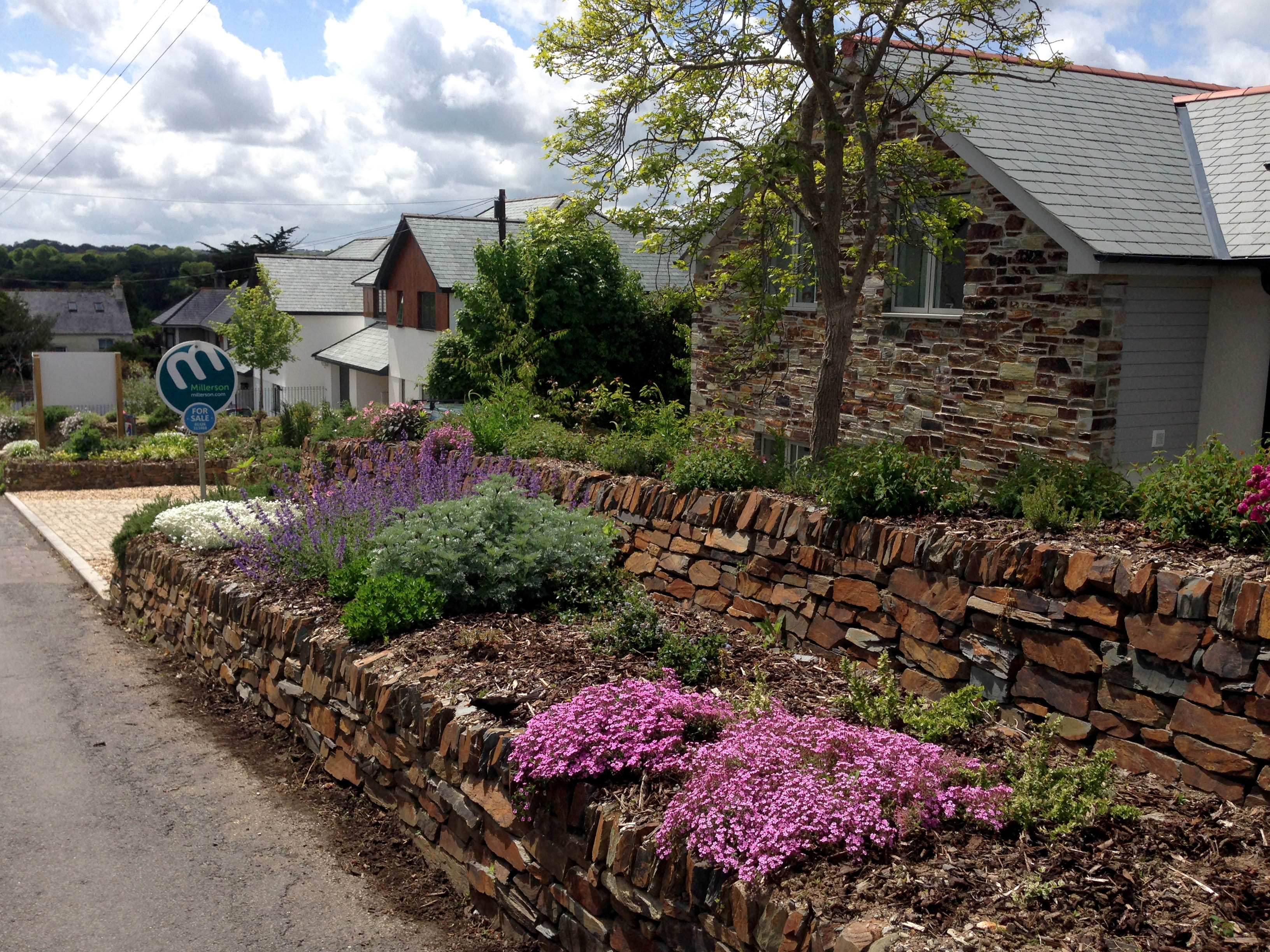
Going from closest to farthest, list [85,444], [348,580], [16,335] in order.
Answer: [348,580] → [85,444] → [16,335]

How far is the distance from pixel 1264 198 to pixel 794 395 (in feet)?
18.4

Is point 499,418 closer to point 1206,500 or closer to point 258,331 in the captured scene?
point 1206,500

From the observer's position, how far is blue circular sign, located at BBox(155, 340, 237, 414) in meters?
10.9

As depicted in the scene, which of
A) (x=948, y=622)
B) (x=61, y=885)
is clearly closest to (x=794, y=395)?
(x=948, y=622)

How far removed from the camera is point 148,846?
562 centimetres

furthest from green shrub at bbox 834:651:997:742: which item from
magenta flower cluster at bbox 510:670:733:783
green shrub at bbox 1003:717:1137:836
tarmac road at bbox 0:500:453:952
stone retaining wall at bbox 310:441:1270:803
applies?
tarmac road at bbox 0:500:453:952

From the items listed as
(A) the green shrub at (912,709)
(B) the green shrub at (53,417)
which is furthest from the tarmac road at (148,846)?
(B) the green shrub at (53,417)

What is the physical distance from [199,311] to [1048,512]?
212 ft

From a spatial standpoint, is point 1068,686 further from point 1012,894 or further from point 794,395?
point 794,395

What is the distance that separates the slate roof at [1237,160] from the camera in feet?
34.7

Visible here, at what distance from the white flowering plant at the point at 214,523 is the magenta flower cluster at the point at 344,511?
5cm

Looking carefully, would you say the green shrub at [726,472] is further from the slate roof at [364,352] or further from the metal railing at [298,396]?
the metal railing at [298,396]

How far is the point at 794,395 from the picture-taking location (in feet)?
43.9

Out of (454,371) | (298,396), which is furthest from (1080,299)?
(298,396)
